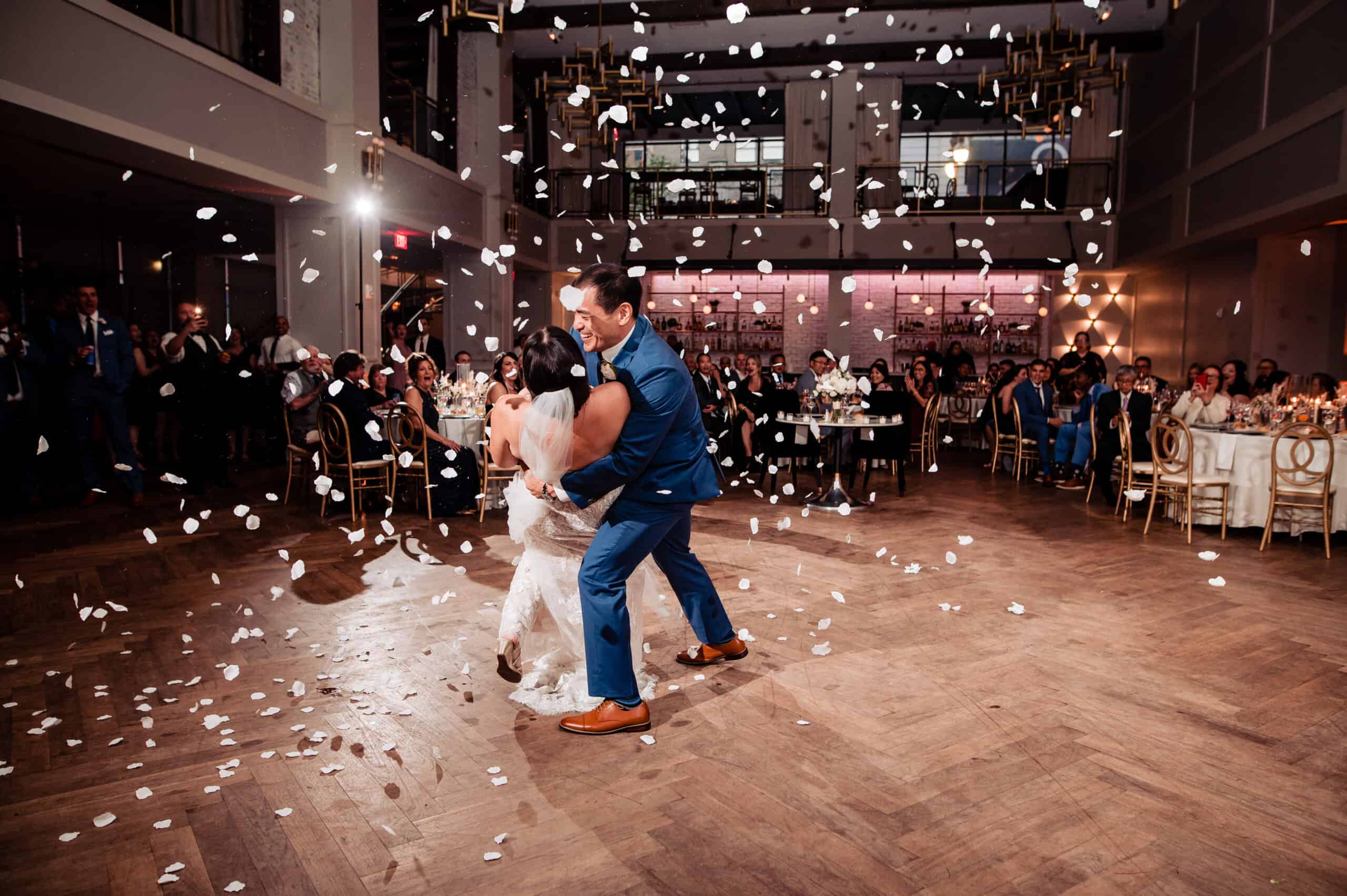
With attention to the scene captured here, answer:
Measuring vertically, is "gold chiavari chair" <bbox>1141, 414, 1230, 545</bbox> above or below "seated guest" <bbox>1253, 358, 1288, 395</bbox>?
below

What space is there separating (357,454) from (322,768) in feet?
13.4

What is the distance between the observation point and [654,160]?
17.0m

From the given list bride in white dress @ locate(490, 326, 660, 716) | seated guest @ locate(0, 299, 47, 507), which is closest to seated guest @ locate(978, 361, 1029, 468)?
bride in white dress @ locate(490, 326, 660, 716)

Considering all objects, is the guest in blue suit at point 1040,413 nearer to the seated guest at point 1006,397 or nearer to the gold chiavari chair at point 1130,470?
the seated guest at point 1006,397

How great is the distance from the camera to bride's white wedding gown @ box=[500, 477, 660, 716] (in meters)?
2.84

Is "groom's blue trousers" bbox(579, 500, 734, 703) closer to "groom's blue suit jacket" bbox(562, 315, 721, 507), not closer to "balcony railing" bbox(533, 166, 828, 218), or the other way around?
"groom's blue suit jacket" bbox(562, 315, 721, 507)

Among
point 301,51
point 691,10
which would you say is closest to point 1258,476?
point 691,10

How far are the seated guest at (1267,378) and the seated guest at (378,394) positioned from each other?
778 centimetres

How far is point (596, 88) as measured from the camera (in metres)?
8.11

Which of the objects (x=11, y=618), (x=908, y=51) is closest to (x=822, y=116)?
(x=908, y=51)

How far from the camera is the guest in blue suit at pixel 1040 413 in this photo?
8609 millimetres

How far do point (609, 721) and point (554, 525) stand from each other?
651mm

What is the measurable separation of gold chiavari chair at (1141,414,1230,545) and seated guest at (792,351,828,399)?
297 centimetres

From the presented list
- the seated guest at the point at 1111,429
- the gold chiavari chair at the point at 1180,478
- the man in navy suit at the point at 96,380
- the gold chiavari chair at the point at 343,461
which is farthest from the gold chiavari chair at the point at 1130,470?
the man in navy suit at the point at 96,380
